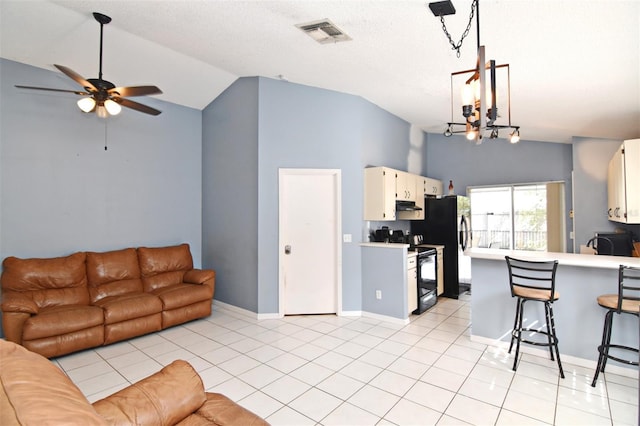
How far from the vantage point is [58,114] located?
13.5ft

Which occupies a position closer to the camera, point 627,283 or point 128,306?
point 627,283

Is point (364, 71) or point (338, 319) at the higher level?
point (364, 71)

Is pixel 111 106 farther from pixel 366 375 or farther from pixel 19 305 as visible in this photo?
pixel 366 375

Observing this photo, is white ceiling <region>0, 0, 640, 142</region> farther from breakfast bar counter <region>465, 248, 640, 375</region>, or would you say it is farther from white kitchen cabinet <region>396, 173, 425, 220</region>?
breakfast bar counter <region>465, 248, 640, 375</region>

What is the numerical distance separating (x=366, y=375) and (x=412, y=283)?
1.86 meters

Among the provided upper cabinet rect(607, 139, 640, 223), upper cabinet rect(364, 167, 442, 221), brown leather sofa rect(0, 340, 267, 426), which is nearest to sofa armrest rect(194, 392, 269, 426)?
brown leather sofa rect(0, 340, 267, 426)

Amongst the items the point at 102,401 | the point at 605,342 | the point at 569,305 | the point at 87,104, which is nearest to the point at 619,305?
the point at 605,342

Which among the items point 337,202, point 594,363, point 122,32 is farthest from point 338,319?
point 122,32

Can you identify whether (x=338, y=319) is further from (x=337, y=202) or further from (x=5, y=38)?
(x=5, y=38)

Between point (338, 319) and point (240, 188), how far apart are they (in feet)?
7.86

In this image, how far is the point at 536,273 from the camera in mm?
A: 3338

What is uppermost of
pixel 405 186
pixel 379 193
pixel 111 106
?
pixel 111 106

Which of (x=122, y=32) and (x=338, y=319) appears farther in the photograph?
(x=338, y=319)

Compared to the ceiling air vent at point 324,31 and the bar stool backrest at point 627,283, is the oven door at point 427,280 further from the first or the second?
the ceiling air vent at point 324,31
